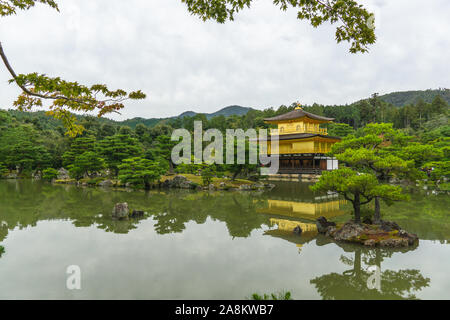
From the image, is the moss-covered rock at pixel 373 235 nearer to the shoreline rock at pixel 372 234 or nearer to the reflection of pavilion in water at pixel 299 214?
the shoreline rock at pixel 372 234

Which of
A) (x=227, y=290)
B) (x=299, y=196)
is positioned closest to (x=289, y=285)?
(x=227, y=290)

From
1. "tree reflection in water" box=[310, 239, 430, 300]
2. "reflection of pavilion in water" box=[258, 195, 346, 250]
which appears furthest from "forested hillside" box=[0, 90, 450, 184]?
"tree reflection in water" box=[310, 239, 430, 300]

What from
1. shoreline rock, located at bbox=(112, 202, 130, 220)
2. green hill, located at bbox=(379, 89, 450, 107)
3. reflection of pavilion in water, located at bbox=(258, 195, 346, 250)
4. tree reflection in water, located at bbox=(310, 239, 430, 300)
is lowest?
tree reflection in water, located at bbox=(310, 239, 430, 300)

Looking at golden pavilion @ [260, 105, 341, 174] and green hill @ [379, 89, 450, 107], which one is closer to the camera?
golden pavilion @ [260, 105, 341, 174]

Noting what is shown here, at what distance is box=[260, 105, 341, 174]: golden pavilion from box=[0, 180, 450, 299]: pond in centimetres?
1422

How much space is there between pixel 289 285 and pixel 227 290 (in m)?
1.02

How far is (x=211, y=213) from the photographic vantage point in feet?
33.6

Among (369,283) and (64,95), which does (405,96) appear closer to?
(369,283)

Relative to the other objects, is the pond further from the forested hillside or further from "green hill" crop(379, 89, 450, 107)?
"green hill" crop(379, 89, 450, 107)

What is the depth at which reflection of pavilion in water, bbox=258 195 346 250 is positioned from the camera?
713cm

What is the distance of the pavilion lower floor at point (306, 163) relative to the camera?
23859mm

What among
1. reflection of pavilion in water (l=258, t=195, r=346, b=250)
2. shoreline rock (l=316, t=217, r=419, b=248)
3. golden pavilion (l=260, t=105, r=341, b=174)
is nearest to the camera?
shoreline rock (l=316, t=217, r=419, b=248)
